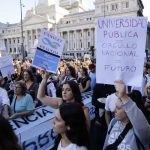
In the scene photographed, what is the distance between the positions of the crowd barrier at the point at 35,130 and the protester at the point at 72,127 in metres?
1.60

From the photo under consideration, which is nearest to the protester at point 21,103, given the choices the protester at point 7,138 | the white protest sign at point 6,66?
the white protest sign at point 6,66

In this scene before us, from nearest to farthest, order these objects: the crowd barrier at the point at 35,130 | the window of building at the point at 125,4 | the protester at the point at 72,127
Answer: the protester at the point at 72,127 → the crowd barrier at the point at 35,130 → the window of building at the point at 125,4

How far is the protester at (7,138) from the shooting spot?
161cm

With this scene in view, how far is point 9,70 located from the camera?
7.09 meters

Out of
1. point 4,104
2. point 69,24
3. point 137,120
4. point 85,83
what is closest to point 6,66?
point 85,83

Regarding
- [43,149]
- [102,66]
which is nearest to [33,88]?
[43,149]

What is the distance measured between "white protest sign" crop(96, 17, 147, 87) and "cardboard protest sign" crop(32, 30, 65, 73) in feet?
3.90

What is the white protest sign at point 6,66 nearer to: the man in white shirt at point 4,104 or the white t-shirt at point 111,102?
the man in white shirt at point 4,104

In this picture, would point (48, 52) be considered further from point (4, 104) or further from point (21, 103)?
point (4, 104)

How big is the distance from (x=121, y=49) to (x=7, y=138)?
2070 millimetres

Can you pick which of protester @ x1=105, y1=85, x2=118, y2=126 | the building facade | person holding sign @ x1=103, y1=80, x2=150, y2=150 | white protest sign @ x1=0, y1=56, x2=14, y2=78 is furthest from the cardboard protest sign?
the building facade

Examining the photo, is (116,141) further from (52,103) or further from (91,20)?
(91,20)

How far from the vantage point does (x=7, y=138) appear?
1639 mm

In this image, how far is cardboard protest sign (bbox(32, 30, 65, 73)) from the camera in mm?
4527
